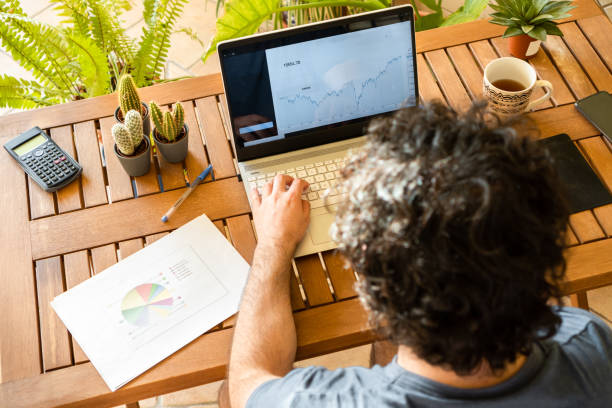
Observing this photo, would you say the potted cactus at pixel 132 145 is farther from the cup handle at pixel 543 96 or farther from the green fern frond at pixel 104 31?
the cup handle at pixel 543 96

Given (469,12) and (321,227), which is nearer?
(321,227)

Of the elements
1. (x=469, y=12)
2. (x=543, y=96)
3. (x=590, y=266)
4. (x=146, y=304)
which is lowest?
(x=590, y=266)

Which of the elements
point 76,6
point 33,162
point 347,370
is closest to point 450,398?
point 347,370

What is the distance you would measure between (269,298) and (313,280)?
12 centimetres

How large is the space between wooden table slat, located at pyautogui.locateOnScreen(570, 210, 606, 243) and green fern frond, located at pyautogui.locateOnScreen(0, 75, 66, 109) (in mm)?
1571

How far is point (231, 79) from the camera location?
3.92ft

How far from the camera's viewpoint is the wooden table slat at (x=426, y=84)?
4.66ft

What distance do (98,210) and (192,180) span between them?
22 cm

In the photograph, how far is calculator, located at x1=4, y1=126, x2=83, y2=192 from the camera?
130 cm

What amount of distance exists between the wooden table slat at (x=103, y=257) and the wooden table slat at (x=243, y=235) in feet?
0.84

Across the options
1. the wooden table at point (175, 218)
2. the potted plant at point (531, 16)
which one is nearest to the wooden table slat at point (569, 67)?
the wooden table at point (175, 218)

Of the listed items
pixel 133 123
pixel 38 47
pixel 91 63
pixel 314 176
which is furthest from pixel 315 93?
pixel 38 47

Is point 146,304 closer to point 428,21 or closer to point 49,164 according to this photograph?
point 49,164

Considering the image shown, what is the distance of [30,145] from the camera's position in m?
1.36
